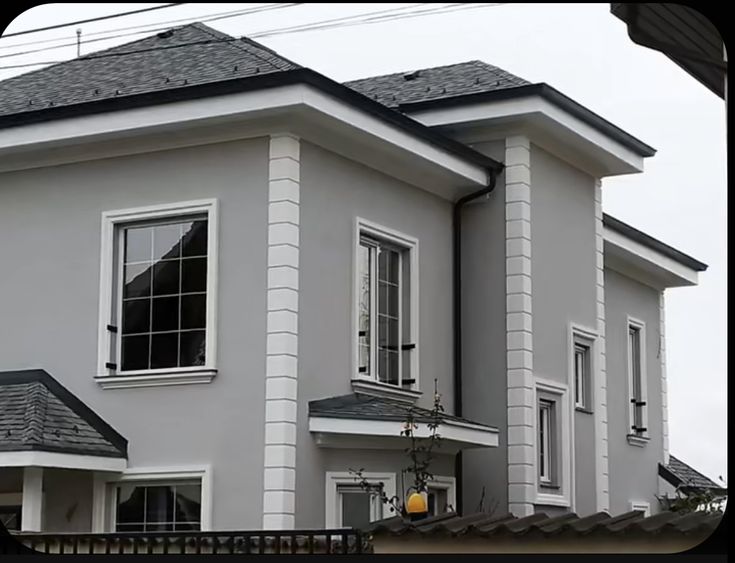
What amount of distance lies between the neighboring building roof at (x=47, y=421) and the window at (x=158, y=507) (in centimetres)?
32

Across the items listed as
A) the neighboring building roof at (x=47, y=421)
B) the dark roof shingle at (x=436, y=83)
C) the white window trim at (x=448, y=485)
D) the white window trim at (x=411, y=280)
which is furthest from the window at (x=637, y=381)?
the neighboring building roof at (x=47, y=421)

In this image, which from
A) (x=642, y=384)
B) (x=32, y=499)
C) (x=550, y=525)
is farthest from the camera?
(x=642, y=384)

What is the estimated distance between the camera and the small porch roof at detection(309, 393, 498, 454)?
9.81 metres

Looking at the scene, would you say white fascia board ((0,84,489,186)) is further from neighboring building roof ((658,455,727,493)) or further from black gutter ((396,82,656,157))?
neighboring building roof ((658,455,727,493))

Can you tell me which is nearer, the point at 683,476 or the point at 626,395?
the point at 626,395

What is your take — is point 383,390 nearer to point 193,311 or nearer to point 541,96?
point 193,311

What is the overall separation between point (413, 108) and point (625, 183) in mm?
2922

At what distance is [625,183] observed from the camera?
1388 cm

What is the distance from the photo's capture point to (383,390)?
10.7m

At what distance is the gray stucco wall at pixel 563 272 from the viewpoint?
1208cm

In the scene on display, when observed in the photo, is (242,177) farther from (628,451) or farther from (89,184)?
(628,451)

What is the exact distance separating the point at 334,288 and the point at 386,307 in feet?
2.74

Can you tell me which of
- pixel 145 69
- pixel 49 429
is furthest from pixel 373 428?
pixel 145 69

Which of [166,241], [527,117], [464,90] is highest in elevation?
[464,90]
